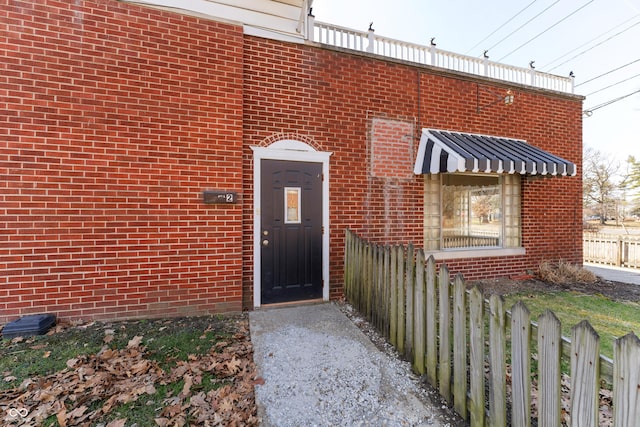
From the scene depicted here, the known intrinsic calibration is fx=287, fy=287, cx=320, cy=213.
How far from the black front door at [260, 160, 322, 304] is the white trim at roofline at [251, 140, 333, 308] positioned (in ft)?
0.22

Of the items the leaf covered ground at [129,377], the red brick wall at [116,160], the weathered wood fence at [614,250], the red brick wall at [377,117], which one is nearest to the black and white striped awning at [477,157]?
the red brick wall at [377,117]

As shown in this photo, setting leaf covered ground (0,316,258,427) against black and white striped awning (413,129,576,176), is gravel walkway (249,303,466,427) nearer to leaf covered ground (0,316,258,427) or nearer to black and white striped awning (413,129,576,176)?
leaf covered ground (0,316,258,427)

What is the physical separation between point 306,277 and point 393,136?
318cm

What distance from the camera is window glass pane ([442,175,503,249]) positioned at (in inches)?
246

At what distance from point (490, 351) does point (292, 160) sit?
3813mm

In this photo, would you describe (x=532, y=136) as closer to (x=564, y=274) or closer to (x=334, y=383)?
(x=564, y=274)

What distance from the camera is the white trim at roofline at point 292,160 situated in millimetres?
4672

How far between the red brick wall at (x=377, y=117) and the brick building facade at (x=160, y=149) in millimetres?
33

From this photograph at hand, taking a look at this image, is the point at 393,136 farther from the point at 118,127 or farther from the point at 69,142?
the point at 69,142

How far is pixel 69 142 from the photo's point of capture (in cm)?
386

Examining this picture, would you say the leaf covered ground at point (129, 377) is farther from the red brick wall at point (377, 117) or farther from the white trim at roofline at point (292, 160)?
the red brick wall at point (377, 117)

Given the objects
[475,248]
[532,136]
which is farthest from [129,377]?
[532,136]

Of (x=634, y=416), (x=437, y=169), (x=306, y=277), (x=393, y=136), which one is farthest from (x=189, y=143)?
(x=634, y=416)

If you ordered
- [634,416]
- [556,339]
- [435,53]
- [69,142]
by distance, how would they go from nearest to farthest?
1. [634,416]
2. [556,339]
3. [69,142]
4. [435,53]
